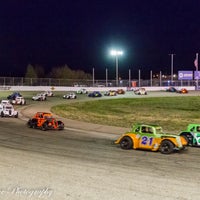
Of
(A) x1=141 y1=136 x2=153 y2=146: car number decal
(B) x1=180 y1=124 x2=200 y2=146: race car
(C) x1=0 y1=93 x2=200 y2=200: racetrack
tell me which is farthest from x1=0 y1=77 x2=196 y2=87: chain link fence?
(A) x1=141 y1=136 x2=153 y2=146: car number decal

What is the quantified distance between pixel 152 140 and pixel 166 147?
81cm

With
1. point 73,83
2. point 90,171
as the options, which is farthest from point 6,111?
point 73,83

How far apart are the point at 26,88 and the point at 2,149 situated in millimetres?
71464

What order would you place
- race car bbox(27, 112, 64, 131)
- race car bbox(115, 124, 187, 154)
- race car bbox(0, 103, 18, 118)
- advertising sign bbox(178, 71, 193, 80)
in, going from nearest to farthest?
race car bbox(115, 124, 187, 154)
race car bbox(27, 112, 64, 131)
race car bbox(0, 103, 18, 118)
advertising sign bbox(178, 71, 193, 80)

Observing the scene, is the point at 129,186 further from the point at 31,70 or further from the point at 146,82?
the point at 31,70

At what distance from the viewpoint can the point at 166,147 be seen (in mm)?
16016

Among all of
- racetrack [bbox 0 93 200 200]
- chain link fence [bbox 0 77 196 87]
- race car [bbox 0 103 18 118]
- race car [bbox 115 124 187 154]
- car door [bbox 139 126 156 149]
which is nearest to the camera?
racetrack [bbox 0 93 200 200]

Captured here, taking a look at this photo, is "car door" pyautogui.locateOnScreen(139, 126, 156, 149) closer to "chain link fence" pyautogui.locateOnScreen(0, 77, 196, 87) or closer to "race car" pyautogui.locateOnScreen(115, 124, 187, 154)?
"race car" pyautogui.locateOnScreen(115, 124, 187, 154)

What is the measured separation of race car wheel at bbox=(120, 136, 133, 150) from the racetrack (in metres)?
0.34

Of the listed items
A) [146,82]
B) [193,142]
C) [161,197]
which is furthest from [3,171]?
[146,82]

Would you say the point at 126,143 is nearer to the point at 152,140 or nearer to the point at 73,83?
the point at 152,140

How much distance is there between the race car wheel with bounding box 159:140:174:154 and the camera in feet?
52.2

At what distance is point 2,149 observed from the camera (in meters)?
16.1

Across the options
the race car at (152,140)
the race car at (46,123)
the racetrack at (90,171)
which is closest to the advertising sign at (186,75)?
the race car at (46,123)
